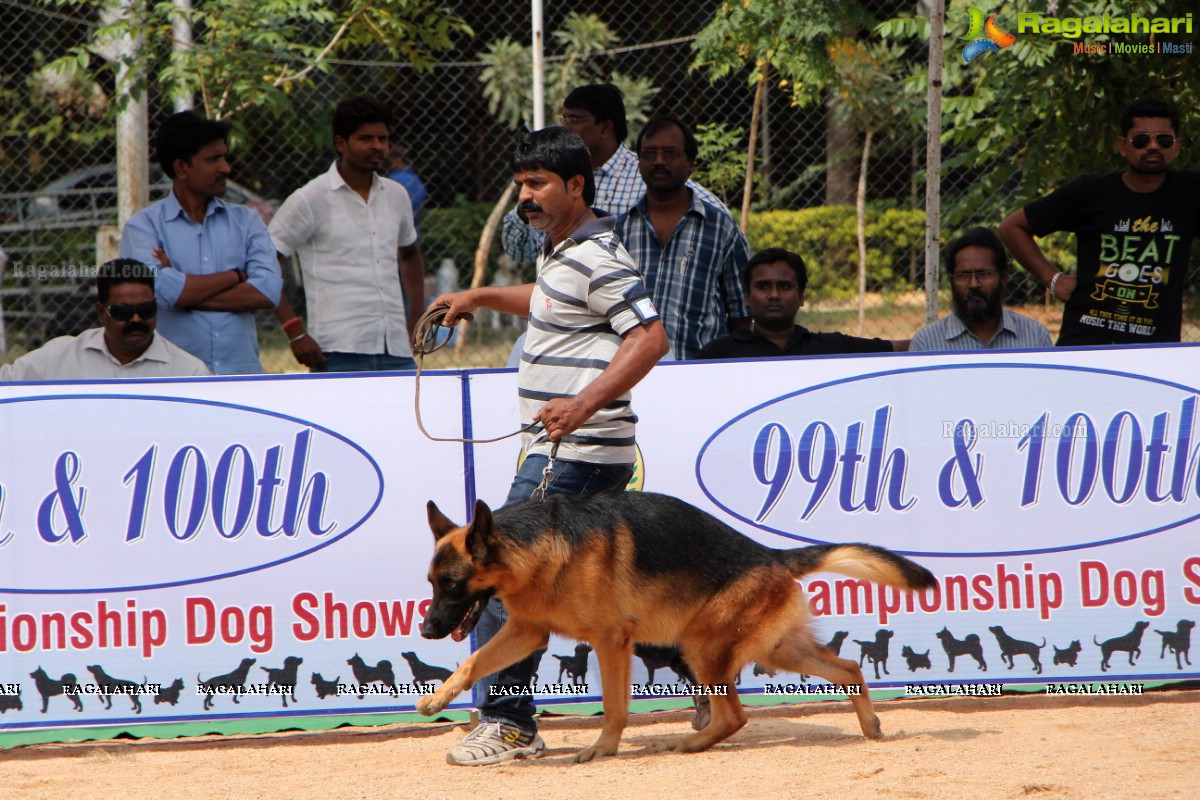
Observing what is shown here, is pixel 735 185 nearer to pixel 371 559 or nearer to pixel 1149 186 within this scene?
pixel 1149 186

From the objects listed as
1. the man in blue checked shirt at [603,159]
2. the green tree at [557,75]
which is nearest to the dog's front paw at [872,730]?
the man in blue checked shirt at [603,159]

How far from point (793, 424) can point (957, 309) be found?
4.48ft

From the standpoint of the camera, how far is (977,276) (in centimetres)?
599

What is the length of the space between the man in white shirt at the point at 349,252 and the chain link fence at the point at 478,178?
18.2 feet

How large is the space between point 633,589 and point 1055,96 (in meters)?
5.39

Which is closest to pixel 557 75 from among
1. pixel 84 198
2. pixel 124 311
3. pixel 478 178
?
pixel 478 178

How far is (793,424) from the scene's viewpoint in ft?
17.1

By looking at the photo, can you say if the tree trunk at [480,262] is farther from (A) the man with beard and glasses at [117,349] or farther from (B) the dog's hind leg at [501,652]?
(B) the dog's hind leg at [501,652]

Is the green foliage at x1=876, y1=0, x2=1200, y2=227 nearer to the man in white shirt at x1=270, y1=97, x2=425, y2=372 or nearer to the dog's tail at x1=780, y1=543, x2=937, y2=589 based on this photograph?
the man in white shirt at x1=270, y1=97, x2=425, y2=372

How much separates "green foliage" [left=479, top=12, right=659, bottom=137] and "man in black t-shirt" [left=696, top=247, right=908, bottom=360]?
10547 millimetres

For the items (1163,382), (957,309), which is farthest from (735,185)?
(1163,382)

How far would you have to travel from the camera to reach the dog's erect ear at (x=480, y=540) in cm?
395

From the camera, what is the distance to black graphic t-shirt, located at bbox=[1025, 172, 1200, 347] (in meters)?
5.91

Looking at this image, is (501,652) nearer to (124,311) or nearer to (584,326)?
(584,326)
